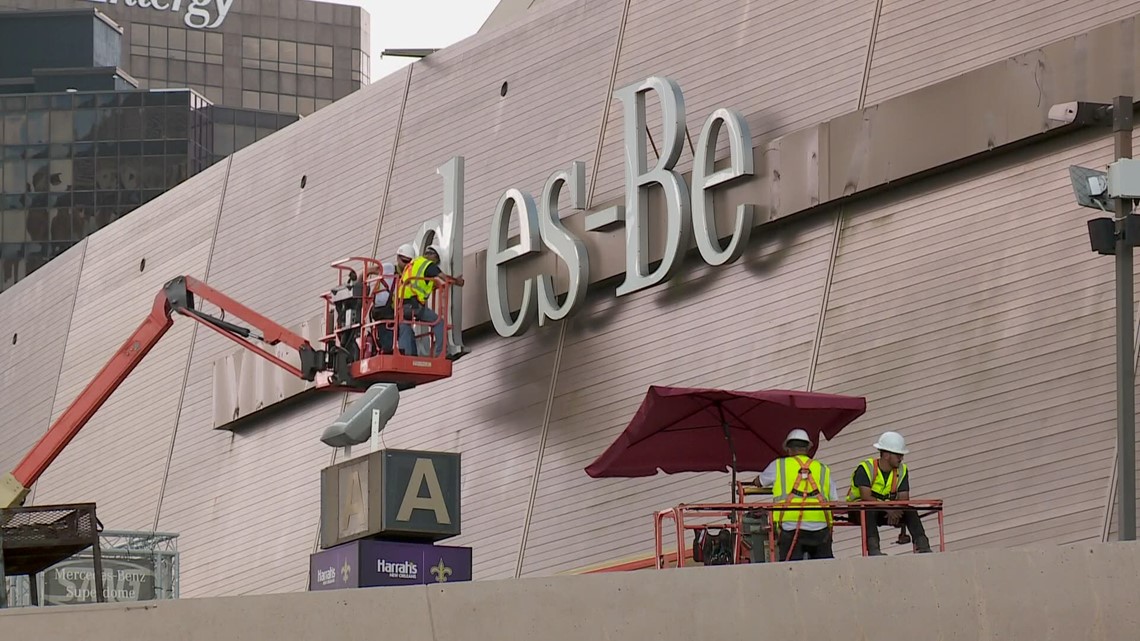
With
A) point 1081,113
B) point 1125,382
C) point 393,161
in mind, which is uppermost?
point 393,161

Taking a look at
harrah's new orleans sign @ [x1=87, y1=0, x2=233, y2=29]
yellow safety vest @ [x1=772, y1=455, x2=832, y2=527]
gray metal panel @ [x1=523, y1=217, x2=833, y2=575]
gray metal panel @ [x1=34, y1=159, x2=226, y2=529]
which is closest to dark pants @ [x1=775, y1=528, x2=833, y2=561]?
yellow safety vest @ [x1=772, y1=455, x2=832, y2=527]

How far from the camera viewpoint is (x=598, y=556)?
2453 cm

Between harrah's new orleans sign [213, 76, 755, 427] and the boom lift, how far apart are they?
2.61 ft

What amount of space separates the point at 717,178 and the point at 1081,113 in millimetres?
6773

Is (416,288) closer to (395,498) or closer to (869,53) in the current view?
(395,498)

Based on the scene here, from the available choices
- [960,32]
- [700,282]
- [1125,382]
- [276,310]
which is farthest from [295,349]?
[1125,382]

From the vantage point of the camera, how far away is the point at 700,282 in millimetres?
24422

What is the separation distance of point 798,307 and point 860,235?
3.50 ft

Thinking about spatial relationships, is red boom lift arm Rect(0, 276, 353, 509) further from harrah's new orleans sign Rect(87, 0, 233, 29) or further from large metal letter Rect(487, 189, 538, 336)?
harrah's new orleans sign Rect(87, 0, 233, 29)

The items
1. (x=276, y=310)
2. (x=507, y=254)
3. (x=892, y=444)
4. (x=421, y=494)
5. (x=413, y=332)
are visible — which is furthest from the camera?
(x=276, y=310)

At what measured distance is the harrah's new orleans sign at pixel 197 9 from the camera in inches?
4788

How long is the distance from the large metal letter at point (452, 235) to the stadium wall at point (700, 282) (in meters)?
0.30

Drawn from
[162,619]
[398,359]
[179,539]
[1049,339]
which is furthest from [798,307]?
[179,539]

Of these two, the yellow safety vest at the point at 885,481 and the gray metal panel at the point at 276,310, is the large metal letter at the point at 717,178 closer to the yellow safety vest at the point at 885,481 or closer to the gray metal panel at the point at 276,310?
the yellow safety vest at the point at 885,481
